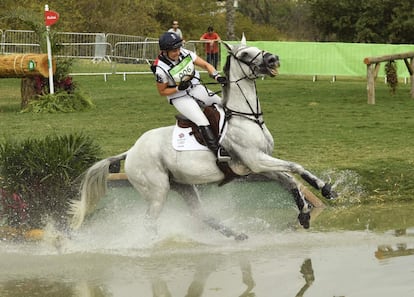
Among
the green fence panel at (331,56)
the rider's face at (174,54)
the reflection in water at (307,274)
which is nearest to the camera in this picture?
the reflection in water at (307,274)

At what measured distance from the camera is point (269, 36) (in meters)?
54.8

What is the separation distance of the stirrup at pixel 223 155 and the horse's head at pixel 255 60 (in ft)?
2.49

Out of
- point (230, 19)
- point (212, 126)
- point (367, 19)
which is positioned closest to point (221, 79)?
point (212, 126)

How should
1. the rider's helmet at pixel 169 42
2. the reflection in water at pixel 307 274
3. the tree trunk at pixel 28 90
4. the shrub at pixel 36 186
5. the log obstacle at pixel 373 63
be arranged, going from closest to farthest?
the reflection in water at pixel 307 274, the rider's helmet at pixel 169 42, the shrub at pixel 36 186, the log obstacle at pixel 373 63, the tree trunk at pixel 28 90

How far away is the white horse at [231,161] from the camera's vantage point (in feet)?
28.9

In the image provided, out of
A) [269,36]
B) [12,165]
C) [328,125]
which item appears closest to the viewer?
[12,165]

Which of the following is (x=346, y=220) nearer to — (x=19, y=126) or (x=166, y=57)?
(x=166, y=57)

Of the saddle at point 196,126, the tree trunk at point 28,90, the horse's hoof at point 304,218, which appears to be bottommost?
the tree trunk at point 28,90

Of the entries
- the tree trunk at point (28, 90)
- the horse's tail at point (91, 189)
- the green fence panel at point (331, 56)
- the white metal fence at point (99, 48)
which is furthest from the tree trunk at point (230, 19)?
the horse's tail at point (91, 189)

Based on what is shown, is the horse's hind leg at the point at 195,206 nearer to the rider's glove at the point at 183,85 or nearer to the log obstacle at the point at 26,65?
the rider's glove at the point at 183,85

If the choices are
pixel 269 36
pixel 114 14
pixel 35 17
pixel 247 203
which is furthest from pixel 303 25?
pixel 247 203

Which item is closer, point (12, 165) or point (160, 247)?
point (160, 247)

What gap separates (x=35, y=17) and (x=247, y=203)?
38.2ft

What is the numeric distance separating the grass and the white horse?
1.87m
